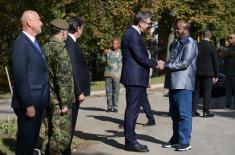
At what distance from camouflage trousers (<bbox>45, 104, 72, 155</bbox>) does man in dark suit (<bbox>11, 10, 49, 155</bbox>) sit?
0.54 metres

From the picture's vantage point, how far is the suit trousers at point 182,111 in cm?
844

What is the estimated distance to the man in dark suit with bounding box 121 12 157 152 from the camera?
27.2 ft

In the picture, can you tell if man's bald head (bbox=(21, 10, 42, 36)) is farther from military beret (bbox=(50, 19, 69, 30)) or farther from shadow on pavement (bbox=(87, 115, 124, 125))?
shadow on pavement (bbox=(87, 115, 124, 125))

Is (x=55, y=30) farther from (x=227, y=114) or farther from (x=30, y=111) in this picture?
(x=227, y=114)

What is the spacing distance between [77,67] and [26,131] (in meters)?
1.40

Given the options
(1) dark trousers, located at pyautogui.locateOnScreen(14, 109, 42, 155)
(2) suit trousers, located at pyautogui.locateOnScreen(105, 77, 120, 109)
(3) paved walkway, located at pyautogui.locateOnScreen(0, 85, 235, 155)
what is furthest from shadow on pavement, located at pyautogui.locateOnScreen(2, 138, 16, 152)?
(2) suit trousers, located at pyautogui.locateOnScreen(105, 77, 120, 109)

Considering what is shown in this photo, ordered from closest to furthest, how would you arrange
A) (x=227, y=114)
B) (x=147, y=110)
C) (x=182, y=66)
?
(x=182, y=66), (x=147, y=110), (x=227, y=114)

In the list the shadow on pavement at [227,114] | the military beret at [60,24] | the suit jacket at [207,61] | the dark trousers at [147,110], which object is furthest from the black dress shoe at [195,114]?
the military beret at [60,24]

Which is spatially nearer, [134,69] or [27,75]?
[27,75]

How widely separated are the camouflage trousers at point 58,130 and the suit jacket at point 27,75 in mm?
636

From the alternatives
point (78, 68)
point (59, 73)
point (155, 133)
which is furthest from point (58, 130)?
point (155, 133)

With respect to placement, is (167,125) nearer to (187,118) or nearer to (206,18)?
(187,118)

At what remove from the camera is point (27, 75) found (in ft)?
20.1

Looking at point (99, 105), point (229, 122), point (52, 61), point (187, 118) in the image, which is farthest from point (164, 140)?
point (99, 105)
